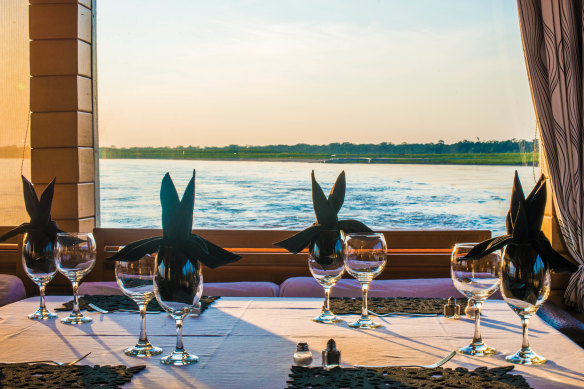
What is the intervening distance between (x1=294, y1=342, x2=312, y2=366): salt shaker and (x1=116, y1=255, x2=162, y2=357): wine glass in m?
0.30

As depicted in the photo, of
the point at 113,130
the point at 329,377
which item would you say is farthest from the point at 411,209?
the point at 329,377

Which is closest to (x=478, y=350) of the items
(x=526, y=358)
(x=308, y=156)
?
(x=526, y=358)

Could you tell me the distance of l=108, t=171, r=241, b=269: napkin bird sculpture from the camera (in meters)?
1.26

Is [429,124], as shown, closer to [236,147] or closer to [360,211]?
[360,211]

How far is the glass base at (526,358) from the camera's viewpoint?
4.14 feet

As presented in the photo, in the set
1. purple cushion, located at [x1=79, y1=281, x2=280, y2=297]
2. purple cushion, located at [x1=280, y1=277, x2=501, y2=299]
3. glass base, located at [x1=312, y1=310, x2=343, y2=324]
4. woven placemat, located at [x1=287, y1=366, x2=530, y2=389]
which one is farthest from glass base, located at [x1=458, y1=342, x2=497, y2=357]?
purple cushion, located at [x1=79, y1=281, x2=280, y2=297]

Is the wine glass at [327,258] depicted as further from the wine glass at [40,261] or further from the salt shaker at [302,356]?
the wine glass at [40,261]

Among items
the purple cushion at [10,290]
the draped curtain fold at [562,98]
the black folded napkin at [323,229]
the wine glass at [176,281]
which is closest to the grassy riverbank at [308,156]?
the draped curtain fold at [562,98]

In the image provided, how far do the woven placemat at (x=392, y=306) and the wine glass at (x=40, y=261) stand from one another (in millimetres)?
779

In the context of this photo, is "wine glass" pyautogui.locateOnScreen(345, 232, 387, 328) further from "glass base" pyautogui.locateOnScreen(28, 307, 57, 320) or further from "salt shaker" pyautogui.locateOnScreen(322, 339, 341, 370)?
"glass base" pyautogui.locateOnScreen(28, 307, 57, 320)

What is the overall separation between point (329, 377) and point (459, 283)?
0.39 m

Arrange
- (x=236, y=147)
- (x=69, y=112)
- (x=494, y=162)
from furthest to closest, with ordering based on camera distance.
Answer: (x=236, y=147), (x=494, y=162), (x=69, y=112)

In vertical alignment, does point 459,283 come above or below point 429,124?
below

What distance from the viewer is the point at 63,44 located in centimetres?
378
